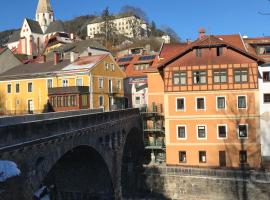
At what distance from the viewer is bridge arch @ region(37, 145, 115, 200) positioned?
29.7 meters

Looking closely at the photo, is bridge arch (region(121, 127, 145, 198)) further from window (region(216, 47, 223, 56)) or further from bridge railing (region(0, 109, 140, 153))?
bridge railing (region(0, 109, 140, 153))

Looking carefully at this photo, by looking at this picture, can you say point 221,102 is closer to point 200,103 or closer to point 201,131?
point 200,103

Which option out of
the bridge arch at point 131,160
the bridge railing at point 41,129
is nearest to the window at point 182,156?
the bridge arch at point 131,160

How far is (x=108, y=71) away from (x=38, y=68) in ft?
35.2

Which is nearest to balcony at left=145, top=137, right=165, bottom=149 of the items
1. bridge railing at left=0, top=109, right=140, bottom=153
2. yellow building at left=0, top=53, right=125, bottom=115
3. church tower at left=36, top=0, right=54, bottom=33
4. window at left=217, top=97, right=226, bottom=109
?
window at left=217, top=97, right=226, bottom=109

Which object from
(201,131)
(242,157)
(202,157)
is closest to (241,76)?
(201,131)

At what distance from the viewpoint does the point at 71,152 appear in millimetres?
27562

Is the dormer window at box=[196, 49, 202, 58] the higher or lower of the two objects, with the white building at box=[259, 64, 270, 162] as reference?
higher

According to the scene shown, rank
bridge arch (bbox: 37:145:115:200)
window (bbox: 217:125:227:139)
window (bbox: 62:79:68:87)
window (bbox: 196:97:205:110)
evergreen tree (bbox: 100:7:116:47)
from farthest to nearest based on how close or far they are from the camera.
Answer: evergreen tree (bbox: 100:7:116:47) < window (bbox: 62:79:68:87) < window (bbox: 196:97:205:110) < window (bbox: 217:125:227:139) < bridge arch (bbox: 37:145:115:200)

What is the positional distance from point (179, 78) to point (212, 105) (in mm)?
4470

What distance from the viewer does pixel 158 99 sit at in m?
43.2

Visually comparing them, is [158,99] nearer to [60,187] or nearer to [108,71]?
[108,71]

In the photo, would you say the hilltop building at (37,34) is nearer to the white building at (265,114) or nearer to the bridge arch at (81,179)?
the white building at (265,114)

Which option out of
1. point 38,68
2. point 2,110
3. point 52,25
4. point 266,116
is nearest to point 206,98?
point 266,116
